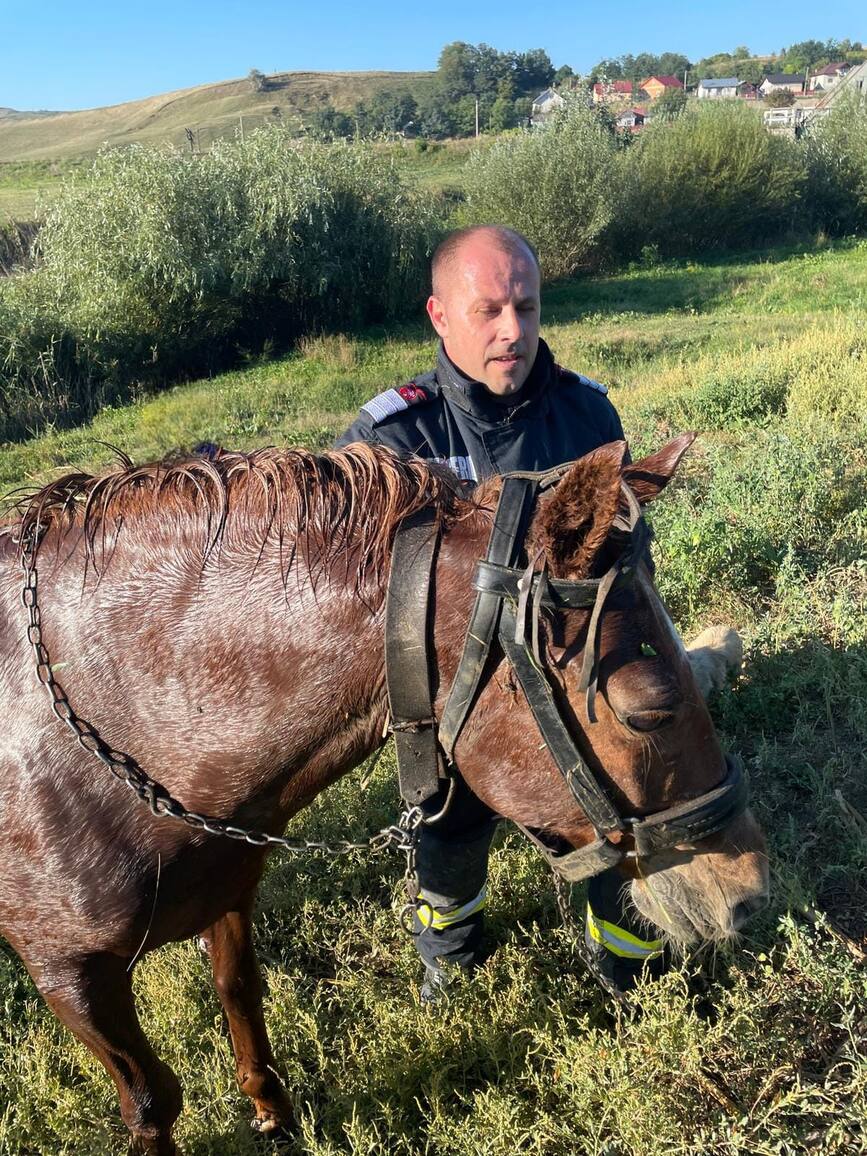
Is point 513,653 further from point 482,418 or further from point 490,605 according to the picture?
point 482,418

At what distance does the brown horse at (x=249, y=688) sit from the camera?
148 cm

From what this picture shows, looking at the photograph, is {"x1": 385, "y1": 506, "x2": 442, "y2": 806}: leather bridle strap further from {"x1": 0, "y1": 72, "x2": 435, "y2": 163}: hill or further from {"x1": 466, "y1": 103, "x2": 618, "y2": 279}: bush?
{"x1": 0, "y1": 72, "x2": 435, "y2": 163}: hill

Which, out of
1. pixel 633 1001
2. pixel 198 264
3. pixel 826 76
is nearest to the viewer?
pixel 633 1001

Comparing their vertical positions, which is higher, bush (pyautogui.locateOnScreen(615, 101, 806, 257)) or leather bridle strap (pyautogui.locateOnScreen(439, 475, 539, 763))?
bush (pyautogui.locateOnScreen(615, 101, 806, 257))

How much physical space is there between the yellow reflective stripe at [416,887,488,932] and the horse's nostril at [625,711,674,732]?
5.21 ft

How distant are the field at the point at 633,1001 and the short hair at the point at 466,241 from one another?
233 centimetres

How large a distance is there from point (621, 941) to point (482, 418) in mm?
1870

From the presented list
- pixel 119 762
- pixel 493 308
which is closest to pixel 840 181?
pixel 493 308

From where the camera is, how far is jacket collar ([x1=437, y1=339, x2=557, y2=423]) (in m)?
2.51

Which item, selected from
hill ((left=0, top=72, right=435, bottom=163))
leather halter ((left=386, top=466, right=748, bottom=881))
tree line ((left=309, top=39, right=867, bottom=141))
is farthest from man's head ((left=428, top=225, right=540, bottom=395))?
hill ((left=0, top=72, right=435, bottom=163))

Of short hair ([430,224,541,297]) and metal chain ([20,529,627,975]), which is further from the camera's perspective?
short hair ([430,224,541,297])

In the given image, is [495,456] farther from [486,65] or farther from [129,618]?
[486,65]

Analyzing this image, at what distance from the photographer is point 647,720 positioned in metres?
1.44

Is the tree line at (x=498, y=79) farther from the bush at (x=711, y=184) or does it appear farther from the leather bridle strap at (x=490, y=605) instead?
the leather bridle strap at (x=490, y=605)
